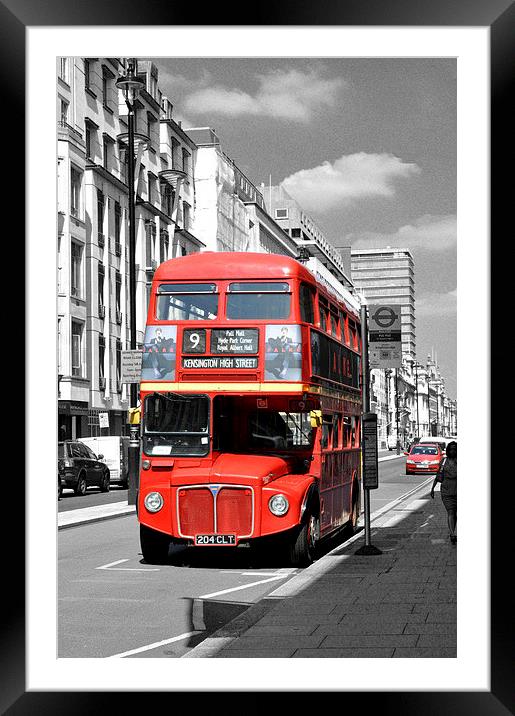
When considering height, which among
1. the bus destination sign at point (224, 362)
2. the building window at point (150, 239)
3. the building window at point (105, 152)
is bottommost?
the bus destination sign at point (224, 362)

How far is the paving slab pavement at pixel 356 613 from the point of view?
8.16m

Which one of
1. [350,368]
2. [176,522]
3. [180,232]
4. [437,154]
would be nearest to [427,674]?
[437,154]

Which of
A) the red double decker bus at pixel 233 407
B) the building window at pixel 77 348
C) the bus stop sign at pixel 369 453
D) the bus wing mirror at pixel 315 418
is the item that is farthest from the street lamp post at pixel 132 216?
the building window at pixel 77 348

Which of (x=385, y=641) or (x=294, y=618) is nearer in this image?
(x=385, y=641)

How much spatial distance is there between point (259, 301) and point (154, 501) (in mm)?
3017

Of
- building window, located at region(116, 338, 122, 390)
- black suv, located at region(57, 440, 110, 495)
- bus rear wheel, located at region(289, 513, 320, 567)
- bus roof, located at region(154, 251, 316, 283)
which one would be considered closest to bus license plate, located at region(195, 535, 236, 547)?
bus rear wheel, located at region(289, 513, 320, 567)

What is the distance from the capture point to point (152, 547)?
14680 millimetres

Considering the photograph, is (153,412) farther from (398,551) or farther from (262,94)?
(262,94)

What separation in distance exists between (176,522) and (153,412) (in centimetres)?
150

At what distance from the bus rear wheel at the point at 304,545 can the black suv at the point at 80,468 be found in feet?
54.1

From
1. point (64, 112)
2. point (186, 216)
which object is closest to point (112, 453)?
point (64, 112)

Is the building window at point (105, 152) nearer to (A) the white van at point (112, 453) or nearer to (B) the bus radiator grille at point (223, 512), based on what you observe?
(A) the white van at point (112, 453)

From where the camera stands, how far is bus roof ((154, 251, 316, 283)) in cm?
1451

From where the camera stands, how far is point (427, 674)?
281 inches
